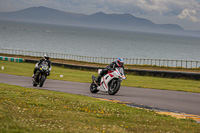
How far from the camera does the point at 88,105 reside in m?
12.2

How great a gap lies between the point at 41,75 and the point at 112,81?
Answer: 560cm

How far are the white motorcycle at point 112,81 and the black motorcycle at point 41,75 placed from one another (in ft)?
11.9

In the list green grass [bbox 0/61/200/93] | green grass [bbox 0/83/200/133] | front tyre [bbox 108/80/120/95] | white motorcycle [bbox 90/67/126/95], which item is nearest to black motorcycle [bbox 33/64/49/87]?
white motorcycle [bbox 90/67/126/95]

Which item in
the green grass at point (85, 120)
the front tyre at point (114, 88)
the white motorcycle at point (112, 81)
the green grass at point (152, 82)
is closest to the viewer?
the green grass at point (85, 120)

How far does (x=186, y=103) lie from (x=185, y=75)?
18.2 metres

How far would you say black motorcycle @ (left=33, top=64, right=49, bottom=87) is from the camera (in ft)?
65.5

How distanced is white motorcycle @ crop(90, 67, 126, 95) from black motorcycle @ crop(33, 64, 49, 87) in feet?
11.9

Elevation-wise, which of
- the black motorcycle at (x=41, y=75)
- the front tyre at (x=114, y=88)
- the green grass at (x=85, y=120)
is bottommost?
the green grass at (x=85, y=120)

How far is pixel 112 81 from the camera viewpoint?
1683cm

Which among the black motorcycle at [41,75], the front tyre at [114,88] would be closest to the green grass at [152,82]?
the front tyre at [114,88]

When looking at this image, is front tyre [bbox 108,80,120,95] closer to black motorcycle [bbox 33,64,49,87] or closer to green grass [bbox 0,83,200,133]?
green grass [bbox 0,83,200,133]

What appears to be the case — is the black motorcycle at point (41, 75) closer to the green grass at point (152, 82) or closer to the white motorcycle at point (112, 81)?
the white motorcycle at point (112, 81)

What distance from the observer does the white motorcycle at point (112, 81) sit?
53.2 feet

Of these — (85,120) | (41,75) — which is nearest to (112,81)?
(41,75)
